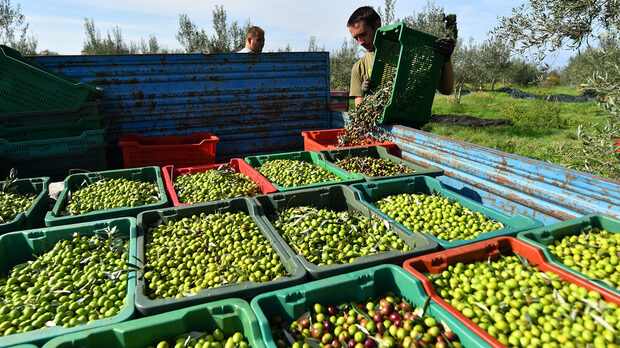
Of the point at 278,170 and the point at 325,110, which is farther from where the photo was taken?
the point at 325,110

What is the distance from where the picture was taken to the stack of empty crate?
400 centimetres

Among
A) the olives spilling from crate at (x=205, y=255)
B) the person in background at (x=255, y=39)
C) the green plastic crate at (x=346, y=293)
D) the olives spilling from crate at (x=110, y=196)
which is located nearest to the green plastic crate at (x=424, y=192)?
the green plastic crate at (x=346, y=293)

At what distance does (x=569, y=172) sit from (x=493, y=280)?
128 cm

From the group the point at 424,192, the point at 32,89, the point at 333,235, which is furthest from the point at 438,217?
the point at 32,89

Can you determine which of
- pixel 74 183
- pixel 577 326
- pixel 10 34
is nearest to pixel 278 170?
pixel 74 183

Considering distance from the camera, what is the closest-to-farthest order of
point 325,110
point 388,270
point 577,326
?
1. point 577,326
2. point 388,270
3. point 325,110

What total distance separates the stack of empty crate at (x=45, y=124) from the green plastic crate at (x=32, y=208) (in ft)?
2.35

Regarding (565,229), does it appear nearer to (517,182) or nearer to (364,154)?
(517,182)

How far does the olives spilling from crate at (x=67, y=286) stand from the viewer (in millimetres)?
1826

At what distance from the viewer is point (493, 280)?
6.18 feet

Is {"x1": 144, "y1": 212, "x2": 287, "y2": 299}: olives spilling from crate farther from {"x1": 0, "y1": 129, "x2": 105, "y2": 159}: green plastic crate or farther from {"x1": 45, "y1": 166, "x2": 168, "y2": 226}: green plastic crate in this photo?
{"x1": 0, "y1": 129, "x2": 105, "y2": 159}: green plastic crate

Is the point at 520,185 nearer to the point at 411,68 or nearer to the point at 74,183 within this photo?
the point at 411,68

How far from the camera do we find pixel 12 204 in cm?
309

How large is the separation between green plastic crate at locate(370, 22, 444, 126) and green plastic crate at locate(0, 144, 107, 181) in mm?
3735
